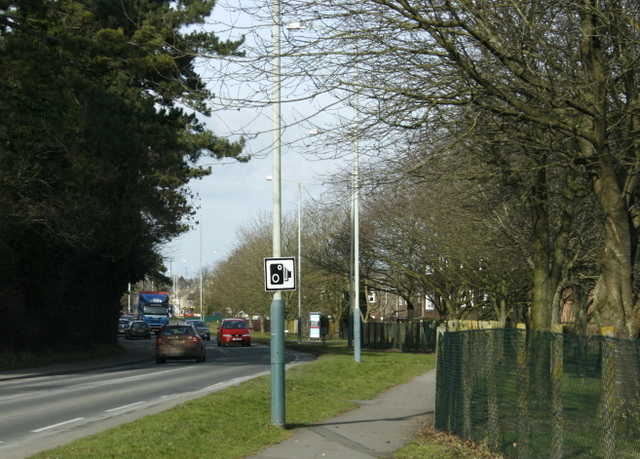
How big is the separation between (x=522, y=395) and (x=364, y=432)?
3.94 meters

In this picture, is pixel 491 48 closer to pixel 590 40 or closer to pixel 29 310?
pixel 590 40

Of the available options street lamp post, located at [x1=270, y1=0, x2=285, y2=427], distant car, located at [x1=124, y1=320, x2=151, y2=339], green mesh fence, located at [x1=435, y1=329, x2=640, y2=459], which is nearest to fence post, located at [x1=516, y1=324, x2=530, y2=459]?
green mesh fence, located at [x1=435, y1=329, x2=640, y2=459]

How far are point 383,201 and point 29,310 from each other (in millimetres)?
15686

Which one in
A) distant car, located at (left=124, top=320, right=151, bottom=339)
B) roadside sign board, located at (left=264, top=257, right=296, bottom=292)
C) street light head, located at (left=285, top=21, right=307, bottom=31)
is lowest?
distant car, located at (left=124, top=320, right=151, bottom=339)

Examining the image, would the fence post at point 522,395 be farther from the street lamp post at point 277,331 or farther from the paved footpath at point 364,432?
the street lamp post at point 277,331

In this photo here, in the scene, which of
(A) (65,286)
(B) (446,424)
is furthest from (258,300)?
(B) (446,424)

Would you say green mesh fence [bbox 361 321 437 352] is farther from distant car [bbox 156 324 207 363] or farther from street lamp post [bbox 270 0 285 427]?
street lamp post [bbox 270 0 285 427]

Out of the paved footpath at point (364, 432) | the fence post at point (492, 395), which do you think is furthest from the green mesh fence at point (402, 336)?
the fence post at point (492, 395)

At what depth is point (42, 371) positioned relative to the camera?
28.3 m

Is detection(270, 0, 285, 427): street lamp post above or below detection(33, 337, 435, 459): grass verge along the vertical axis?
above

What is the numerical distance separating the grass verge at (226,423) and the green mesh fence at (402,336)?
82.5 ft

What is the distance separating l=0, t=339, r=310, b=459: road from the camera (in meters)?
12.0

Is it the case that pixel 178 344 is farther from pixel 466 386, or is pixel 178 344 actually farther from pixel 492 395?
pixel 492 395

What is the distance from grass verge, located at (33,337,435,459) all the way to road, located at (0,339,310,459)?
759 mm
